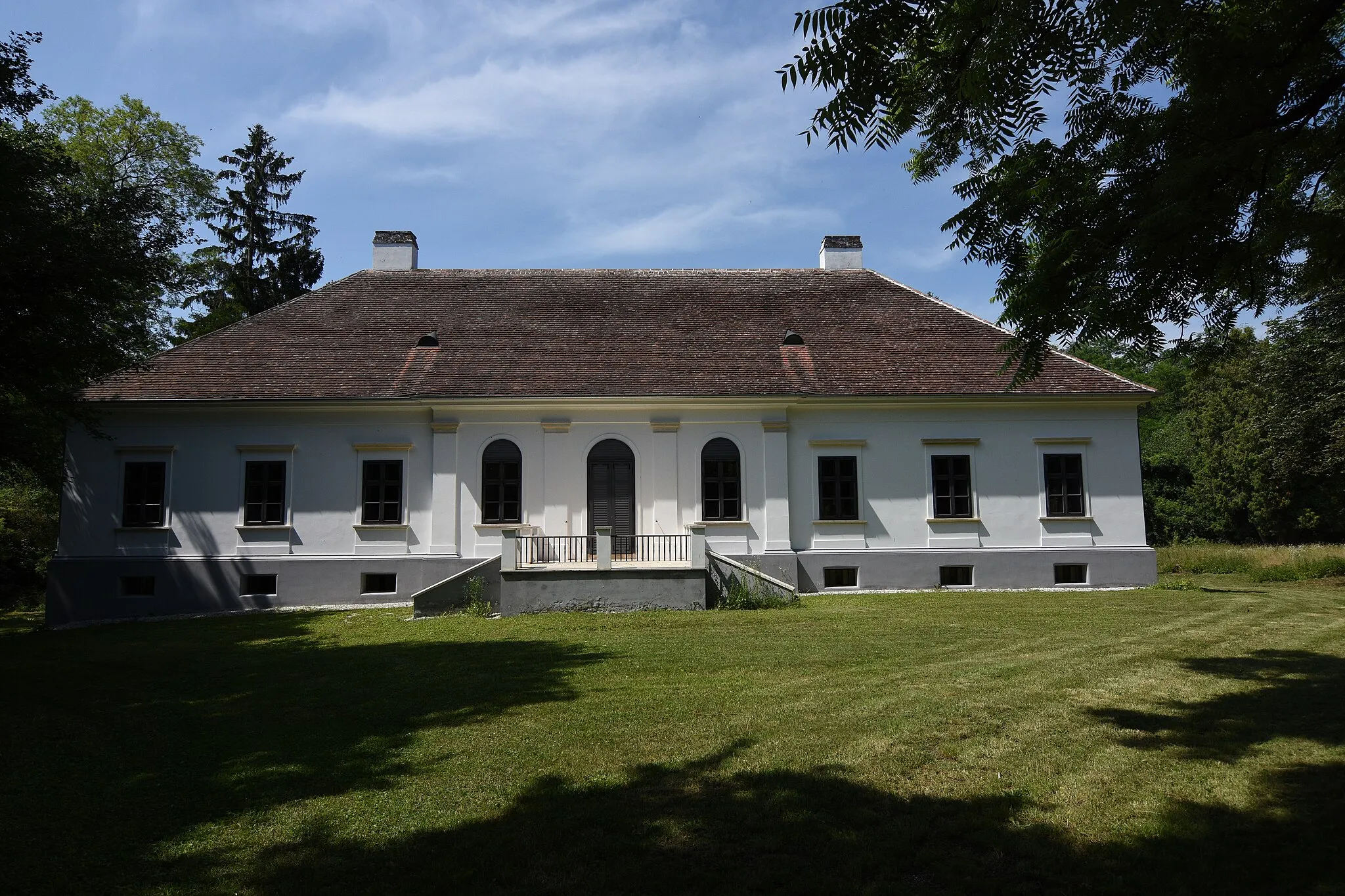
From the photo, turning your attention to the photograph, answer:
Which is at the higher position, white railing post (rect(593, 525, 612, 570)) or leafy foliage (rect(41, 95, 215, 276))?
leafy foliage (rect(41, 95, 215, 276))

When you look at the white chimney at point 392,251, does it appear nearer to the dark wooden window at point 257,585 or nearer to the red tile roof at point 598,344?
the red tile roof at point 598,344

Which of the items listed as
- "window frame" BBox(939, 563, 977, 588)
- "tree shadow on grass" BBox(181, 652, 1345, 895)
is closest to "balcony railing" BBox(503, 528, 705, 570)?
"window frame" BBox(939, 563, 977, 588)

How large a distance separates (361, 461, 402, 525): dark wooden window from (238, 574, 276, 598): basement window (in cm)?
252

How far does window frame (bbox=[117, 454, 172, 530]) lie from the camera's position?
62.3ft

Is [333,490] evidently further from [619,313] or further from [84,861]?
[84,861]

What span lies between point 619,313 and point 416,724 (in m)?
15.6

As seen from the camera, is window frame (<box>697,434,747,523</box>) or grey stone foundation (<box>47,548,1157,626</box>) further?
window frame (<box>697,434,747,523</box>)

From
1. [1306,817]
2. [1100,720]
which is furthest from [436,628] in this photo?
[1306,817]

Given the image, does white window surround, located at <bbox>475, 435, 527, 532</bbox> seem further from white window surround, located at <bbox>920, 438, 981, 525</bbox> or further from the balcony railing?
white window surround, located at <bbox>920, 438, 981, 525</bbox>

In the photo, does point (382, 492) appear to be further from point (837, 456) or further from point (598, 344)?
point (837, 456)

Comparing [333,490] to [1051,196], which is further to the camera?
[333,490]

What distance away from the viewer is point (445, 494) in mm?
18844

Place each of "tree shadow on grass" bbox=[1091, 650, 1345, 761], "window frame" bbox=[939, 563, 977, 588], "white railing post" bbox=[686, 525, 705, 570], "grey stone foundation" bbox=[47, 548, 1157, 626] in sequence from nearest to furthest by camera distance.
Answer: "tree shadow on grass" bbox=[1091, 650, 1345, 761] → "white railing post" bbox=[686, 525, 705, 570] → "grey stone foundation" bbox=[47, 548, 1157, 626] → "window frame" bbox=[939, 563, 977, 588]

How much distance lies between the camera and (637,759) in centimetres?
625
